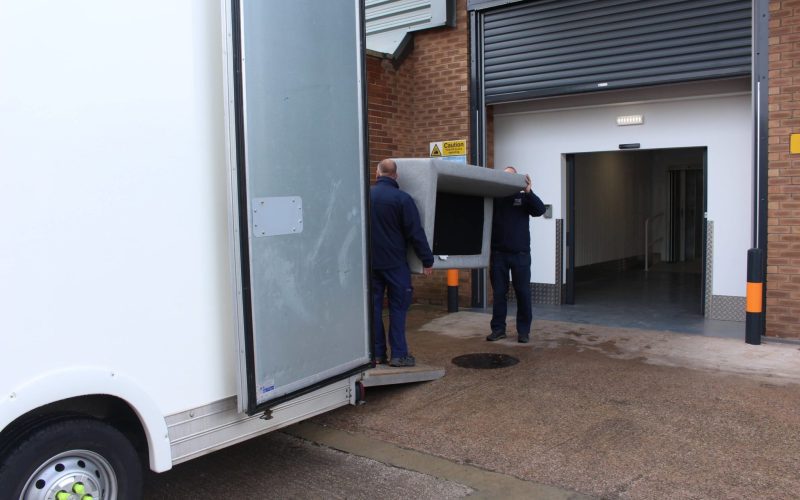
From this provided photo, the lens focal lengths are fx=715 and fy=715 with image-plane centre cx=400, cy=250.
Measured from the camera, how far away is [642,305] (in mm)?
10141

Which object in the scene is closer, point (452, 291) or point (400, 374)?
point (400, 374)

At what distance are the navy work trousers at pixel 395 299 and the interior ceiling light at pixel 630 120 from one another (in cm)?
448

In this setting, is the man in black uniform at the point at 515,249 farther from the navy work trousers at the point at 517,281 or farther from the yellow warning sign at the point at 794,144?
the yellow warning sign at the point at 794,144

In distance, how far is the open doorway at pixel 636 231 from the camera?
10.3 m

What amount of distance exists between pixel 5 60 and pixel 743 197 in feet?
26.0

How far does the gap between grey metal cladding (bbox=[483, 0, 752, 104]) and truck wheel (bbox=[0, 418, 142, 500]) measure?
7.24m

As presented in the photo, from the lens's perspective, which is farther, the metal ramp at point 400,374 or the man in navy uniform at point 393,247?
the man in navy uniform at point 393,247

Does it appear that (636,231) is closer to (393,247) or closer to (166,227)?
(393,247)

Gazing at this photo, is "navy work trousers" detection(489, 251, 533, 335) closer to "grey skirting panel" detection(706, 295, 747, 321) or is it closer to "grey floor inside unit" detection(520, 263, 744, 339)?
"grey floor inside unit" detection(520, 263, 744, 339)

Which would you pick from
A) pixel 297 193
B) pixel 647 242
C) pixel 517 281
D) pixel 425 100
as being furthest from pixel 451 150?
pixel 647 242

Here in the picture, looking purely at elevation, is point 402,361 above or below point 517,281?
below

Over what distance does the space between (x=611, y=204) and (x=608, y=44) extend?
6.02 metres

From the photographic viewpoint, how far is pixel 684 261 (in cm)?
1698

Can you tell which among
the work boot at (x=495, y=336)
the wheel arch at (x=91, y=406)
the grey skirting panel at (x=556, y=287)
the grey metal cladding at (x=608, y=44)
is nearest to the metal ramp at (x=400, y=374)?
the work boot at (x=495, y=336)
